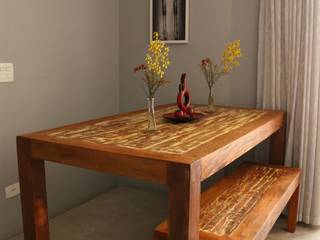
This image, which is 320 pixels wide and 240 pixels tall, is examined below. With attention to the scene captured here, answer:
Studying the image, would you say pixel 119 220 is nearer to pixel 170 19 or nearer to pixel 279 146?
pixel 279 146

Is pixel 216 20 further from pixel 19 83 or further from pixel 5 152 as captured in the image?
pixel 5 152

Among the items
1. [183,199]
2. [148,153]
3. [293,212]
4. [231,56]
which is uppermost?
[231,56]

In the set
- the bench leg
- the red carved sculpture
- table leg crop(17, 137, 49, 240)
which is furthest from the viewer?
the bench leg

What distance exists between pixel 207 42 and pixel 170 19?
36 cm

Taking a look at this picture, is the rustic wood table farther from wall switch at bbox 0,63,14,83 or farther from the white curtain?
wall switch at bbox 0,63,14,83

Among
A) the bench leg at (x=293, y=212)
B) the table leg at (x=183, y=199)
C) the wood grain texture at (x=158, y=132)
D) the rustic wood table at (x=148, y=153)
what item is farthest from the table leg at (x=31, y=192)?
the bench leg at (x=293, y=212)

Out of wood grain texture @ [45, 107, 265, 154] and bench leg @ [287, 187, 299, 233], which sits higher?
wood grain texture @ [45, 107, 265, 154]

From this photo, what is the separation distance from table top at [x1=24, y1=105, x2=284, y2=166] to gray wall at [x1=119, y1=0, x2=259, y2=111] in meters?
0.49

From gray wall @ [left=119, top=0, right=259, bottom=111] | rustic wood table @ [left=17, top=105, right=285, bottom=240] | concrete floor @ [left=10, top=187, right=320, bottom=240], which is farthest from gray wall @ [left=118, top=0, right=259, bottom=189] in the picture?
concrete floor @ [left=10, top=187, right=320, bottom=240]

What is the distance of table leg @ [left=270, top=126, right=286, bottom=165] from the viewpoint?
257cm

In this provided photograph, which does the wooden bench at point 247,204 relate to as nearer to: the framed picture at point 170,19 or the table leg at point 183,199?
the table leg at point 183,199

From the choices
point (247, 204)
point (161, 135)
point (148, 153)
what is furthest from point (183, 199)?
point (247, 204)

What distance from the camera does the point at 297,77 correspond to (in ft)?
8.12

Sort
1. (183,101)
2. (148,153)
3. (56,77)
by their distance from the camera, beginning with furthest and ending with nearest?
(56,77), (183,101), (148,153)
